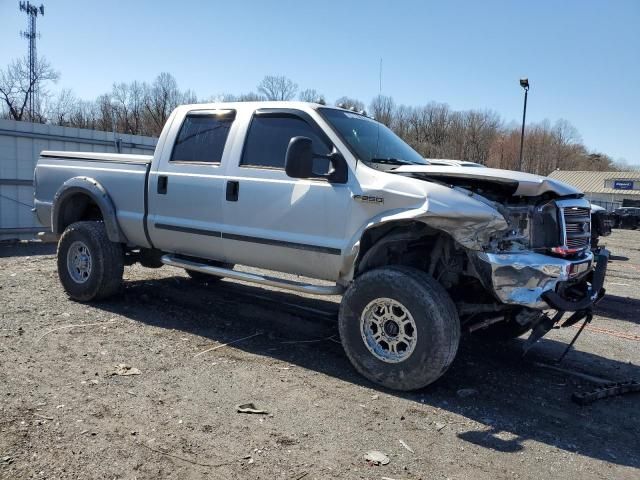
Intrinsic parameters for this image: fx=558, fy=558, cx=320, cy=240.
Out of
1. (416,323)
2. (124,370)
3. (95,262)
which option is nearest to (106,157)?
(95,262)

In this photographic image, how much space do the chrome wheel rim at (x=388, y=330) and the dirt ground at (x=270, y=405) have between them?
0.99 feet

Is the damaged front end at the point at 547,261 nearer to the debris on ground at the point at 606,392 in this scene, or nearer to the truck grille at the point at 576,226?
the truck grille at the point at 576,226

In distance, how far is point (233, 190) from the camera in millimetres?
5344

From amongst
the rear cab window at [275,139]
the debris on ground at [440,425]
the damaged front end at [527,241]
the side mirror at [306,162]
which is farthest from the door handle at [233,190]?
the debris on ground at [440,425]

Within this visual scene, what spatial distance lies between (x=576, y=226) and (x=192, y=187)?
3578 mm

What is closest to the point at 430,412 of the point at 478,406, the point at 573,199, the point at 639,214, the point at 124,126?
the point at 478,406

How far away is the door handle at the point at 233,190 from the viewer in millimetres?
5312

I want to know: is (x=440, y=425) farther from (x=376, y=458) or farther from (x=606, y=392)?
(x=606, y=392)

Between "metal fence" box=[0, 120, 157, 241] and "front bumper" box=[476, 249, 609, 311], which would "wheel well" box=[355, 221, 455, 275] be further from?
"metal fence" box=[0, 120, 157, 241]

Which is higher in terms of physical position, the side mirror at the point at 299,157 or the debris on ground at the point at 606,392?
the side mirror at the point at 299,157

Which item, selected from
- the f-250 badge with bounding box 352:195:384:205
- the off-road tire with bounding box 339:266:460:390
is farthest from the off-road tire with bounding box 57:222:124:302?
the f-250 badge with bounding box 352:195:384:205

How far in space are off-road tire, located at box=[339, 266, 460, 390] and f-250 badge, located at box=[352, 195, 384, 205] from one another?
53 centimetres

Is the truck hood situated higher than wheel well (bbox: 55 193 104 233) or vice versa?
the truck hood

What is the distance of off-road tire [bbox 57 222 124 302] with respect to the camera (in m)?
6.38
